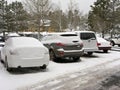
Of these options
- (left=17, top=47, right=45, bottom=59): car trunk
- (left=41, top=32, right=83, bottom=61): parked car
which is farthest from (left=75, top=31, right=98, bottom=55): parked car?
(left=17, top=47, right=45, bottom=59): car trunk

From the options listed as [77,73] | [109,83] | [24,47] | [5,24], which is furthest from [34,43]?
[5,24]

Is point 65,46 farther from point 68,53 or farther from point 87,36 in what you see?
point 87,36

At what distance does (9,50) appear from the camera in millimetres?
11219

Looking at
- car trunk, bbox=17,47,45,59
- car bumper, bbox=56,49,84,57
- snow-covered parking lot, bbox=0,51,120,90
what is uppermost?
car trunk, bbox=17,47,45,59

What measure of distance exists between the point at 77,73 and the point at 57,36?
4.02 meters

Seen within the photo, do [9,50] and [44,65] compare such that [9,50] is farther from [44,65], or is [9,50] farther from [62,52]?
[62,52]

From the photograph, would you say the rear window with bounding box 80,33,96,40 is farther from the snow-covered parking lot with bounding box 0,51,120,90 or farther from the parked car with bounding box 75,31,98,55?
the snow-covered parking lot with bounding box 0,51,120,90

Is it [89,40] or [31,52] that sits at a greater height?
[89,40]

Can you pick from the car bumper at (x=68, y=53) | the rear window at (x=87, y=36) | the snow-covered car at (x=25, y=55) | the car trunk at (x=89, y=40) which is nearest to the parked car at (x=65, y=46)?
the car bumper at (x=68, y=53)

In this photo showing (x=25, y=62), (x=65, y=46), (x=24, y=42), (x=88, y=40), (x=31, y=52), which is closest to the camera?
(x=25, y=62)

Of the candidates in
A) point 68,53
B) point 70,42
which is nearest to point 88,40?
point 70,42

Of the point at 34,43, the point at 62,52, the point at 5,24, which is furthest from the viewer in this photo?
the point at 5,24

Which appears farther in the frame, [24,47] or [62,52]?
[62,52]

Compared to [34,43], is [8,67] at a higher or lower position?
lower
